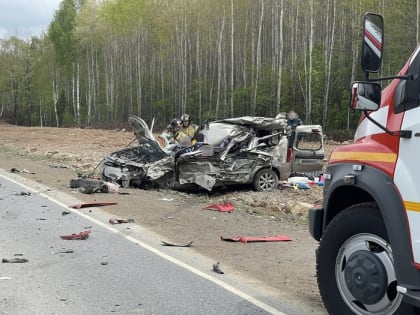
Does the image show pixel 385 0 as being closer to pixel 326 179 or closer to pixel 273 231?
pixel 273 231

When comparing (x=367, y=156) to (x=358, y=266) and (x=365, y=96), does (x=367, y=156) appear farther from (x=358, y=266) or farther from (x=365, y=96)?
(x=358, y=266)

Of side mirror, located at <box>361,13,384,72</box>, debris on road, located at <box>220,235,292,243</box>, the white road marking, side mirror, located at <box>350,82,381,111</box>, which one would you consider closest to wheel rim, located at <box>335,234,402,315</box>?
side mirror, located at <box>350,82,381,111</box>

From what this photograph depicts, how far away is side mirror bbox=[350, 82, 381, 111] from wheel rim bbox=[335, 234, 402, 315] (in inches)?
35.8

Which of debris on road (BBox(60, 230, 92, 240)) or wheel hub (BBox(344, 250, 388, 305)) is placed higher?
wheel hub (BBox(344, 250, 388, 305))

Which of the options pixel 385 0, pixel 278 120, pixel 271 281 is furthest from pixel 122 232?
pixel 385 0

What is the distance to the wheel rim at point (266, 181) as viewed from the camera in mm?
12789

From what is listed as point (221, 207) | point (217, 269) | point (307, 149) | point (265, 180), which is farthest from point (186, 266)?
point (307, 149)

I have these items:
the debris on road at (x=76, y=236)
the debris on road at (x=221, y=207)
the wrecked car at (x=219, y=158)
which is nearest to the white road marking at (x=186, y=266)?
the debris on road at (x=76, y=236)

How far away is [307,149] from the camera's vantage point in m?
13.5

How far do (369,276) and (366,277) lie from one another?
22 millimetres

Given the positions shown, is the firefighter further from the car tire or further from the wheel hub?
the wheel hub

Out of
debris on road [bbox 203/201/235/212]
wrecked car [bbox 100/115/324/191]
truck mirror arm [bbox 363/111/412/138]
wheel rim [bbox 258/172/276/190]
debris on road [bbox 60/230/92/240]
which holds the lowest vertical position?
debris on road [bbox 203/201/235/212]

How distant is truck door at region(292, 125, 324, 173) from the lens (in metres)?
13.4

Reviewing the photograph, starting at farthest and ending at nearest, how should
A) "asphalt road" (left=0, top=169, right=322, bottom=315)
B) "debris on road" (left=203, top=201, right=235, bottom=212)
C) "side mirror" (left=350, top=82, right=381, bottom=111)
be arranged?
1. "debris on road" (left=203, top=201, right=235, bottom=212)
2. "asphalt road" (left=0, top=169, right=322, bottom=315)
3. "side mirror" (left=350, top=82, right=381, bottom=111)
